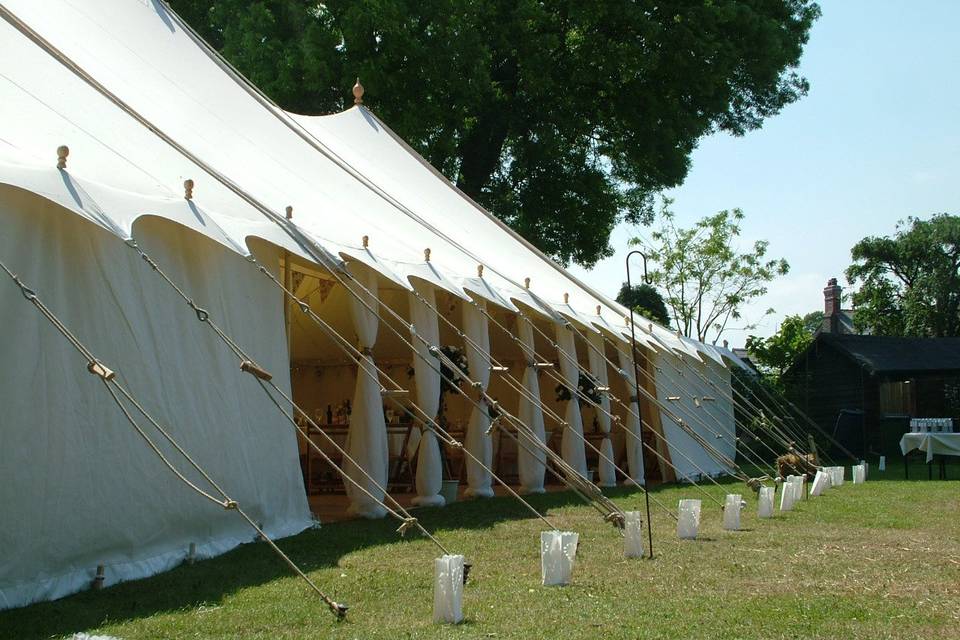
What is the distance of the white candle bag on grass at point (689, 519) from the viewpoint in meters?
7.62

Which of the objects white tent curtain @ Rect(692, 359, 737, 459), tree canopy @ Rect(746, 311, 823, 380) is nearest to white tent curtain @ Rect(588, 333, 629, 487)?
white tent curtain @ Rect(692, 359, 737, 459)

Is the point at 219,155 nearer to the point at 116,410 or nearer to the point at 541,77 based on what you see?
the point at 116,410

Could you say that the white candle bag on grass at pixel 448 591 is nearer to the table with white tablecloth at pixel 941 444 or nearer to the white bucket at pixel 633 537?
the white bucket at pixel 633 537

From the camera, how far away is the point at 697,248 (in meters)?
34.3

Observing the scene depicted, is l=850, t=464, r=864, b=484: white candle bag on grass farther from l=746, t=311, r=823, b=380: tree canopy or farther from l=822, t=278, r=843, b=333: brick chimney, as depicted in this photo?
l=822, t=278, r=843, b=333: brick chimney

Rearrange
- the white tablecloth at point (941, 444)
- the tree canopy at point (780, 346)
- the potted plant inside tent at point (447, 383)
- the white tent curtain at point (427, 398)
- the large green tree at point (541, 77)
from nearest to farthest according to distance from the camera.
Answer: the white tent curtain at point (427, 398)
the potted plant inside tent at point (447, 383)
the white tablecloth at point (941, 444)
the large green tree at point (541, 77)
the tree canopy at point (780, 346)

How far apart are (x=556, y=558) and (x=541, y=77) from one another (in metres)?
14.6

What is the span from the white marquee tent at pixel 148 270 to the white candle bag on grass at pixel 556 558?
6.50 ft

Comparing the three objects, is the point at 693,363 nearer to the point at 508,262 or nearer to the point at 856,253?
the point at 508,262

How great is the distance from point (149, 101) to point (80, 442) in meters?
3.76

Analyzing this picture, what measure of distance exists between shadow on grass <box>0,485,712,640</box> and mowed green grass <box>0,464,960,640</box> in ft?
0.04

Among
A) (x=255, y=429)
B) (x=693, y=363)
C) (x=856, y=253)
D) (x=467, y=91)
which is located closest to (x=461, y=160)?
(x=467, y=91)

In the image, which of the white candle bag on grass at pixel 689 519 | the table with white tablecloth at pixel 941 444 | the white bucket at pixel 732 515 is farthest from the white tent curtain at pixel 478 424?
the table with white tablecloth at pixel 941 444

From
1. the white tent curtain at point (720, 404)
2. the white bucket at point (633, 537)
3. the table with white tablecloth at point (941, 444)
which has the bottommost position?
the white bucket at point (633, 537)
